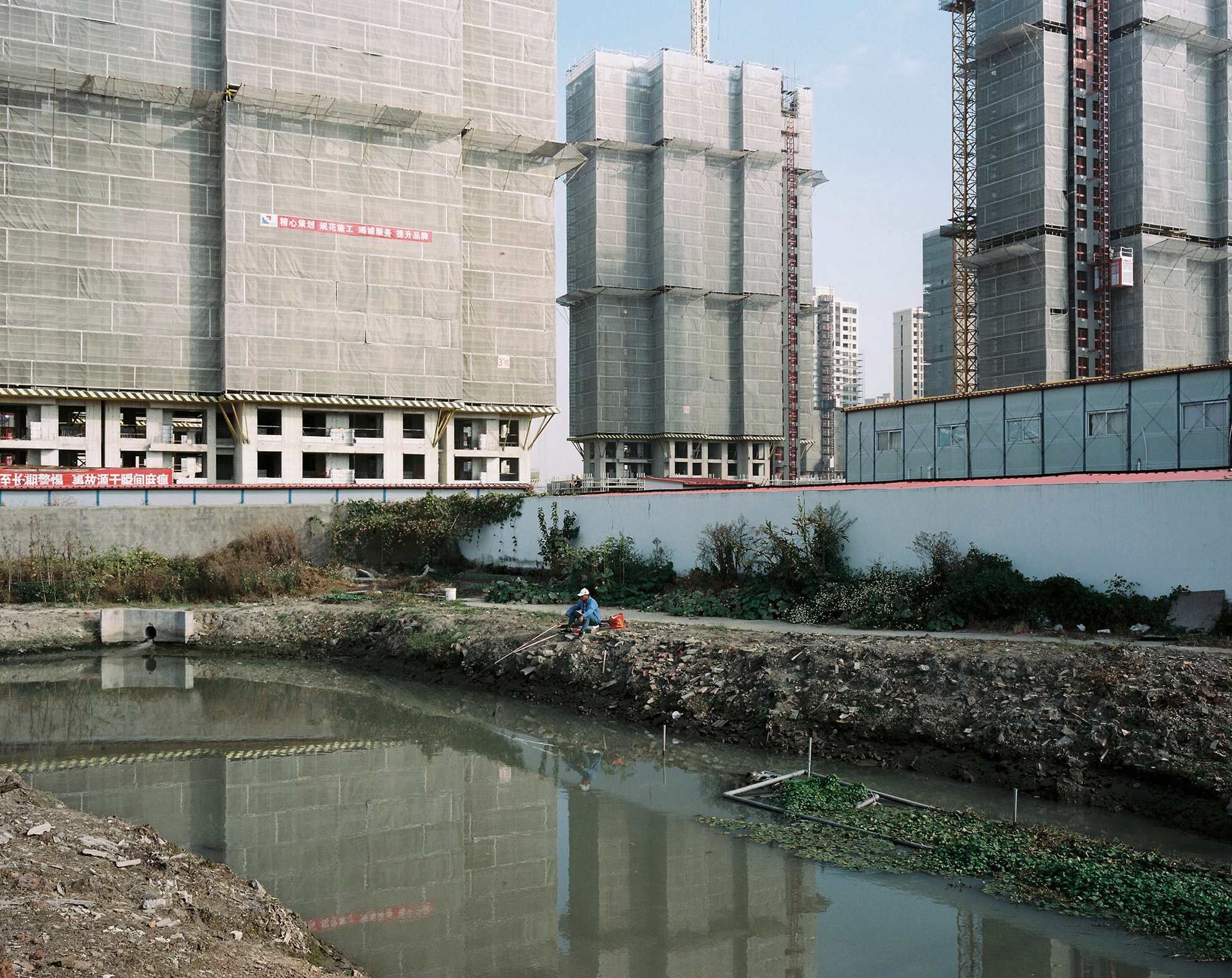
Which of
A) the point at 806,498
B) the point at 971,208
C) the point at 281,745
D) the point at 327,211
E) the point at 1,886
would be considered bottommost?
the point at 281,745

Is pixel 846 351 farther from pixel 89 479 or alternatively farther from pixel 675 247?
pixel 89 479

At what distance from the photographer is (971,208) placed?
59.2m

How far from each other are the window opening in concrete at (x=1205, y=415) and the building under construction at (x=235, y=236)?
101ft

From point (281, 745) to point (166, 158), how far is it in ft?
114

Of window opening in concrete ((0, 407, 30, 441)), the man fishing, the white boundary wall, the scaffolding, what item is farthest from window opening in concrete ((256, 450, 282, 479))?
the scaffolding

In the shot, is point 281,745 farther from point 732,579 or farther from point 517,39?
point 517,39

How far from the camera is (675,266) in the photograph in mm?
63281

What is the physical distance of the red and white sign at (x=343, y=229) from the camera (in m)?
41.2

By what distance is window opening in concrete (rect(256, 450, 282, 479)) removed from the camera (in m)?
43.7

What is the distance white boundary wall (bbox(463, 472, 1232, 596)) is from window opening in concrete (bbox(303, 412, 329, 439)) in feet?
86.8

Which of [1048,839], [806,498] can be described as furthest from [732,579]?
[1048,839]

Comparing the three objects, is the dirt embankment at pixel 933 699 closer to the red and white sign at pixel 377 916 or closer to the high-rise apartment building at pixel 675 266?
the red and white sign at pixel 377 916

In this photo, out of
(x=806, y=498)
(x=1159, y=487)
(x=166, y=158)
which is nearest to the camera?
(x=1159, y=487)

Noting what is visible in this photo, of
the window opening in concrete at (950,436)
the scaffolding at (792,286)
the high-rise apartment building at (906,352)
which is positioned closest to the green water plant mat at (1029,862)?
the window opening in concrete at (950,436)
